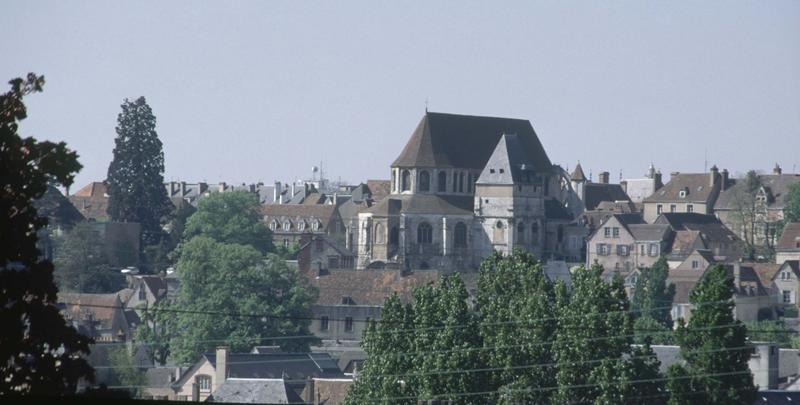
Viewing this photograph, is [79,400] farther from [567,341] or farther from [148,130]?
[148,130]

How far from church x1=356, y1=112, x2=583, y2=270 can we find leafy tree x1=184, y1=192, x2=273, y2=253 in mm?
6825

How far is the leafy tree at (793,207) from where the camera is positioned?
125 metres

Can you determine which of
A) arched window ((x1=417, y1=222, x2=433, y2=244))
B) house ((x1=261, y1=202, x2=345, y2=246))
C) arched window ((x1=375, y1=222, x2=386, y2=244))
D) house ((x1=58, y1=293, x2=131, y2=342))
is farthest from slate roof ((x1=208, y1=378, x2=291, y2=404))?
house ((x1=261, y1=202, x2=345, y2=246))

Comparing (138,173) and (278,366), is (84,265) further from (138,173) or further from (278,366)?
(278,366)

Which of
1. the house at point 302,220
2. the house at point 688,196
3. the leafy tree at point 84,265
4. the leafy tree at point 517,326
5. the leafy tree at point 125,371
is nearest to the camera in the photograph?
the leafy tree at point 517,326

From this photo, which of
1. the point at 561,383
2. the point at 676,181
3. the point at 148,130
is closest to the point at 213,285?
the point at 148,130

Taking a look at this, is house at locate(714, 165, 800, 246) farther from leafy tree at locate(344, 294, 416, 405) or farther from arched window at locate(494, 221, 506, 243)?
leafy tree at locate(344, 294, 416, 405)

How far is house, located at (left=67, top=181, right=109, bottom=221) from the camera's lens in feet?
444

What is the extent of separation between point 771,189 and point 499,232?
1994 centimetres

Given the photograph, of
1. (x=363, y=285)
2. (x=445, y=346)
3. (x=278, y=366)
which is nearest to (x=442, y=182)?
(x=363, y=285)

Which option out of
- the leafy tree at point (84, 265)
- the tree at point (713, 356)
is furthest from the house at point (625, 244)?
the tree at point (713, 356)

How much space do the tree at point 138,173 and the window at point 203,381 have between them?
49.7 metres

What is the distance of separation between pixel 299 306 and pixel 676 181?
60.4m

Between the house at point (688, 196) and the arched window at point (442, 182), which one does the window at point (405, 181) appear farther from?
the house at point (688, 196)
